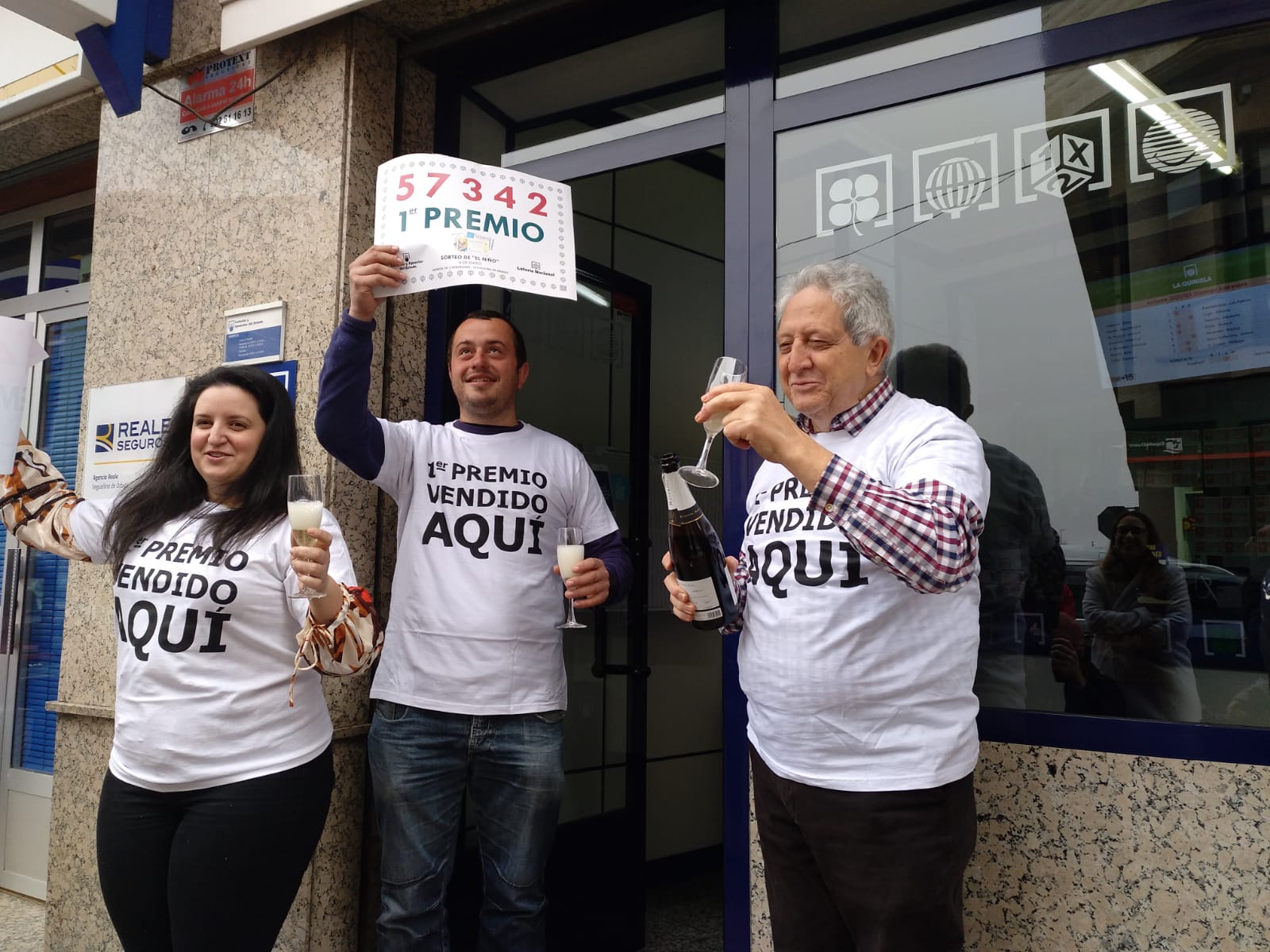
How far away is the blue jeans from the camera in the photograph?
244 cm

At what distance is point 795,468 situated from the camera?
1.59m

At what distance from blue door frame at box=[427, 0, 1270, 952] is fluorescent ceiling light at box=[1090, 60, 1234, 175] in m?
0.05

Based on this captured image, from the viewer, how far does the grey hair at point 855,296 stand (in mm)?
1845

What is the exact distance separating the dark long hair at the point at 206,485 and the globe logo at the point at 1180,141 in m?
2.18

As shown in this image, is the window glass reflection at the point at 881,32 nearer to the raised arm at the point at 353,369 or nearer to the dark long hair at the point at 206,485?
the raised arm at the point at 353,369

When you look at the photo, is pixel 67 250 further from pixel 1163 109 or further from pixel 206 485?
pixel 1163 109

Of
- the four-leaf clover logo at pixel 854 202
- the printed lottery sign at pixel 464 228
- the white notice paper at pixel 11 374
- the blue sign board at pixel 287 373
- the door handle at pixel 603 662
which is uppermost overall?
the four-leaf clover logo at pixel 854 202

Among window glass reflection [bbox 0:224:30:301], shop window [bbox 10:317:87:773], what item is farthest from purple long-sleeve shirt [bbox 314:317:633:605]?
window glass reflection [bbox 0:224:30:301]

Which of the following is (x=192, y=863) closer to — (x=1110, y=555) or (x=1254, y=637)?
(x=1110, y=555)

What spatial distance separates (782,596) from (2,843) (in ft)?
14.3

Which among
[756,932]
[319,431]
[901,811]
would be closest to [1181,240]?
[901,811]

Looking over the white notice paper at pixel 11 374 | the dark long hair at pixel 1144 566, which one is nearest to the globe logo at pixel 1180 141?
the dark long hair at pixel 1144 566

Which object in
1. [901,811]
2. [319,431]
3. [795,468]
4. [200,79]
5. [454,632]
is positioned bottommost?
[901,811]

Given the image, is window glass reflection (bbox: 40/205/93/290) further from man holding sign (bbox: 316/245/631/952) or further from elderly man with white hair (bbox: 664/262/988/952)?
elderly man with white hair (bbox: 664/262/988/952)
